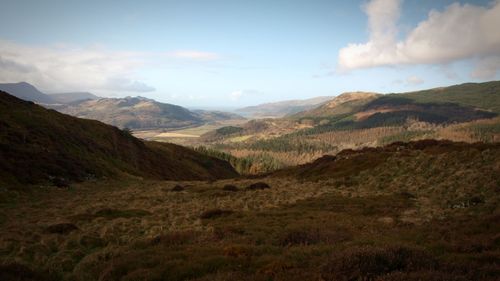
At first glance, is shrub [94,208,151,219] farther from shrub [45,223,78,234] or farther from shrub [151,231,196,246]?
shrub [151,231,196,246]

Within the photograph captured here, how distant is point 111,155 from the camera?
80.1 metres

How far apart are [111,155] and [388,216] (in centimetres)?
7107

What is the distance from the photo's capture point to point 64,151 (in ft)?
204

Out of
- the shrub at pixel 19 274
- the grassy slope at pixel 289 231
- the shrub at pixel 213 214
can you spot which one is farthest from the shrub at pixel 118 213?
the shrub at pixel 19 274

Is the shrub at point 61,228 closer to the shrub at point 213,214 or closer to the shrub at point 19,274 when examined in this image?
the shrub at point 213,214

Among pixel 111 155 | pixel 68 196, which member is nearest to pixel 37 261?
pixel 68 196

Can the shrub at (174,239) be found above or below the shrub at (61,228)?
above

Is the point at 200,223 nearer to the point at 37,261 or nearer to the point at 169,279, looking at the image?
the point at 37,261

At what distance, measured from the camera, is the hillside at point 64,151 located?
47.8m

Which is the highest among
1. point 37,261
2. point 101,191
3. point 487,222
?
point 487,222

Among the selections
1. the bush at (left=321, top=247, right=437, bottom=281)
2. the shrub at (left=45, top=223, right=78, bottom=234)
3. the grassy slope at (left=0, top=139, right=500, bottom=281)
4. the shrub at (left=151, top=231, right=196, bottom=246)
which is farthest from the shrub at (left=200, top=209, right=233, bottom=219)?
the bush at (left=321, top=247, right=437, bottom=281)

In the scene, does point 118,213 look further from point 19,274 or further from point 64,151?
point 64,151

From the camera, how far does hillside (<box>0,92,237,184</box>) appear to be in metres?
47.8

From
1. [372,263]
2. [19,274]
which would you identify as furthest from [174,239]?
[372,263]
